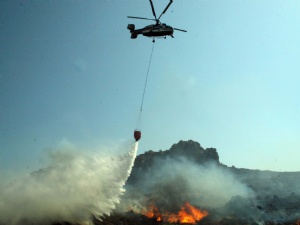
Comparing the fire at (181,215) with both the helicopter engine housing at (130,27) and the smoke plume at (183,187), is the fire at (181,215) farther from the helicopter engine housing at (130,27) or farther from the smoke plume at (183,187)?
the helicopter engine housing at (130,27)

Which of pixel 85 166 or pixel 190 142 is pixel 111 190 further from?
pixel 190 142

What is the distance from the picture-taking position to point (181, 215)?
68.1m

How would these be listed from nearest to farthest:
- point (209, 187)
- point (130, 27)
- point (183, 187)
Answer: point (130, 27), point (183, 187), point (209, 187)

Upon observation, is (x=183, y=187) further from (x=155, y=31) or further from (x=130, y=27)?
(x=155, y=31)

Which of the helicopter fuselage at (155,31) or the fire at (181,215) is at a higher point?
the helicopter fuselage at (155,31)

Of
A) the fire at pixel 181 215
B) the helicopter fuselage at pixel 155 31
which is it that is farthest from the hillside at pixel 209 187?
the helicopter fuselage at pixel 155 31

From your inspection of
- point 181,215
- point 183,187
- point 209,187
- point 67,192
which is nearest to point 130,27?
point 67,192

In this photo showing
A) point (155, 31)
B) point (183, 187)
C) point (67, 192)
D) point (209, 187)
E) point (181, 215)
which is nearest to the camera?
point (155, 31)

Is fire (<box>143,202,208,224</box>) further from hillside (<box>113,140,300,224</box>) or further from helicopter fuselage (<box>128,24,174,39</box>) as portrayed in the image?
helicopter fuselage (<box>128,24,174,39</box>)

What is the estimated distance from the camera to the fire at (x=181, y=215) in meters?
65.4

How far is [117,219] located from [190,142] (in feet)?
188

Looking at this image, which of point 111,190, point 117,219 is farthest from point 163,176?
point 111,190

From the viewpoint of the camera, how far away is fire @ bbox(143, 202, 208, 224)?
65375mm

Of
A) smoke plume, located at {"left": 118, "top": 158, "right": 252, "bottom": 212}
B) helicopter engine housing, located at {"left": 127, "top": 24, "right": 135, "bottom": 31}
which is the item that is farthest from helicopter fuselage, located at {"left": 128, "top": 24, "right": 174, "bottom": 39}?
smoke plume, located at {"left": 118, "top": 158, "right": 252, "bottom": 212}
